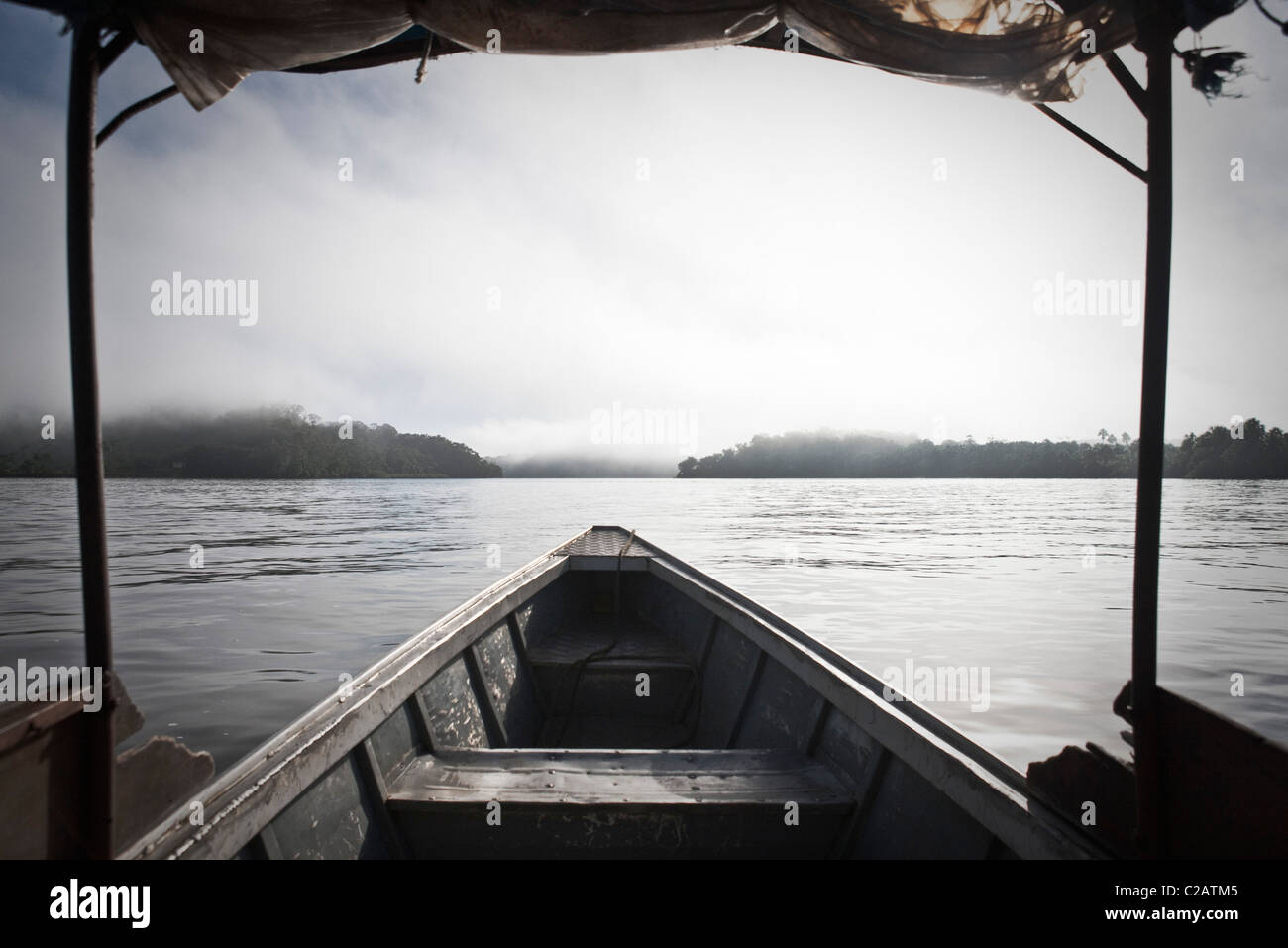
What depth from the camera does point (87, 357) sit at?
2.01 metres

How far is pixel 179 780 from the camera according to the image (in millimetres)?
2182

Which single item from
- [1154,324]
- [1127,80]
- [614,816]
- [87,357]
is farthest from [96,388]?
[1127,80]

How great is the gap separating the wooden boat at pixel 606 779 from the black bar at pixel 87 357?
676 mm

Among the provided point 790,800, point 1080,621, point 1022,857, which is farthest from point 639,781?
point 1080,621

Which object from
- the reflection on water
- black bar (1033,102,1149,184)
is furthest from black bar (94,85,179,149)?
the reflection on water

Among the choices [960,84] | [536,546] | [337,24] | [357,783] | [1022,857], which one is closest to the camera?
[1022,857]

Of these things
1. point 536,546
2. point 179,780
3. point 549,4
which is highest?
point 549,4

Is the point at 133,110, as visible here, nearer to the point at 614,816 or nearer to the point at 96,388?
the point at 96,388

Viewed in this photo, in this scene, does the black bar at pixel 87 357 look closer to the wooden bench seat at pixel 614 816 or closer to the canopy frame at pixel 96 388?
the canopy frame at pixel 96 388

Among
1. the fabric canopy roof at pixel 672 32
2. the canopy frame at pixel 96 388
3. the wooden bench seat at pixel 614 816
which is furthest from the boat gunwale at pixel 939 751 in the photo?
the fabric canopy roof at pixel 672 32

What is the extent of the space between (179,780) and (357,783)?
913 mm

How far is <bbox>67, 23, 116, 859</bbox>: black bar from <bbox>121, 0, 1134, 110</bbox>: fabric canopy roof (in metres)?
0.36

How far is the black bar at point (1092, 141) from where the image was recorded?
7.49 ft
